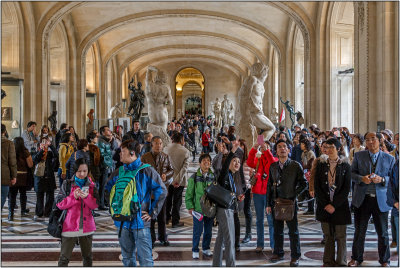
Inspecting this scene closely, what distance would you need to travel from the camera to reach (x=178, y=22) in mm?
23938

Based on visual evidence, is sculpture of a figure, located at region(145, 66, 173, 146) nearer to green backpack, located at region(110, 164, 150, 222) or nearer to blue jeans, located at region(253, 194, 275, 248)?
blue jeans, located at region(253, 194, 275, 248)

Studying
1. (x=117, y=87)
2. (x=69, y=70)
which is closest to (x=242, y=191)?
(x=69, y=70)

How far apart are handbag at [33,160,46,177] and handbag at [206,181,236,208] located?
13.3ft

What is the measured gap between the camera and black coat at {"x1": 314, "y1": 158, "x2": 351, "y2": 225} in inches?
180

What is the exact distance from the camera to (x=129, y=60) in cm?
3170

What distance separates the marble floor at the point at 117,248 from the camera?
5102 millimetres

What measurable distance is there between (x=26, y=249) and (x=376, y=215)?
426cm

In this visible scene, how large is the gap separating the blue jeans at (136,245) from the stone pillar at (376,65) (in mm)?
8554

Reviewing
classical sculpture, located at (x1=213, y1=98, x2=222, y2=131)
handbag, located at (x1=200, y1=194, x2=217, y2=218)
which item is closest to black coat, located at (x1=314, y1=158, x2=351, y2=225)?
handbag, located at (x1=200, y1=194, x2=217, y2=218)

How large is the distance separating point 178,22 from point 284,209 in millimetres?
20403

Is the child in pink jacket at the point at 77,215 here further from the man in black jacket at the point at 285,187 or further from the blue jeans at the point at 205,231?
the man in black jacket at the point at 285,187

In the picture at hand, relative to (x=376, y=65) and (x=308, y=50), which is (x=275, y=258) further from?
(x=308, y=50)

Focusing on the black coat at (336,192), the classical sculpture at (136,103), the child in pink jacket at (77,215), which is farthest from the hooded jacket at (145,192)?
the classical sculpture at (136,103)

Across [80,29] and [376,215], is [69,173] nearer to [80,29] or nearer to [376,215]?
[376,215]
